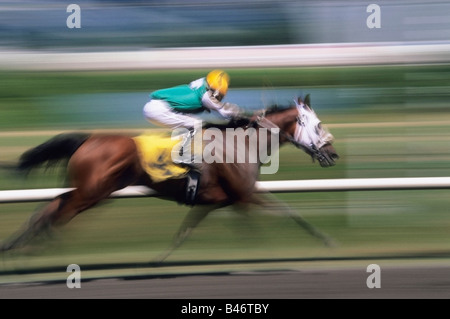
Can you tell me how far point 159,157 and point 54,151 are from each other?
52cm

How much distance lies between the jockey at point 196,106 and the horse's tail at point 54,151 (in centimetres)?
38

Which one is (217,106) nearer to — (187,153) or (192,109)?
(192,109)

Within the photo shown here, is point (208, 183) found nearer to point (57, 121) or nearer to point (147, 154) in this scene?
point (147, 154)

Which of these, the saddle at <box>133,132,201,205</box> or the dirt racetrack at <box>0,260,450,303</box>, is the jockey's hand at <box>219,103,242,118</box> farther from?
the dirt racetrack at <box>0,260,450,303</box>

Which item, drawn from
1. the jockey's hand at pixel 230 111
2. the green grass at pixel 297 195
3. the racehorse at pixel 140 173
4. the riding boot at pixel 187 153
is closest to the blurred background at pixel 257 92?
the green grass at pixel 297 195

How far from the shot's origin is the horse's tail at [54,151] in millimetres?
3578

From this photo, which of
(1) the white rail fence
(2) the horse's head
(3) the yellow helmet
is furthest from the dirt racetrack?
(3) the yellow helmet

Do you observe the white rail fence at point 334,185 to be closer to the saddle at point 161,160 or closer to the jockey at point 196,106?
the saddle at point 161,160
